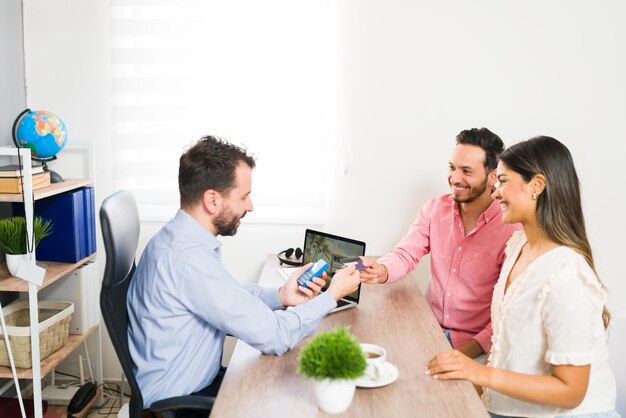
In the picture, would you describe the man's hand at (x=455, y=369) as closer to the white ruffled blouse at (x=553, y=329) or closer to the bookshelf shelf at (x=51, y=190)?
the white ruffled blouse at (x=553, y=329)

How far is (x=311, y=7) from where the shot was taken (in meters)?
2.78

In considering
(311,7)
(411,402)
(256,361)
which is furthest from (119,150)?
(411,402)

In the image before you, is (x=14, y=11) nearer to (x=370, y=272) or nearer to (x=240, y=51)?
(x=240, y=51)

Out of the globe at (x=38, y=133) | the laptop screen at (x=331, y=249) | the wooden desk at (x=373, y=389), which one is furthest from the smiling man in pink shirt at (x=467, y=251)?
the globe at (x=38, y=133)

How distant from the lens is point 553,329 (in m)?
1.51

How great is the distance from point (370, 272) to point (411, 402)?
0.94 meters

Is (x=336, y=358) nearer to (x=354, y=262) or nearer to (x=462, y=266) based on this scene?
A: (x=354, y=262)

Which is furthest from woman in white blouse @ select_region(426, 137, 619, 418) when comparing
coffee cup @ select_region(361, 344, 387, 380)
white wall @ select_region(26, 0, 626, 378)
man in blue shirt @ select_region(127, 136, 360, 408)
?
white wall @ select_region(26, 0, 626, 378)

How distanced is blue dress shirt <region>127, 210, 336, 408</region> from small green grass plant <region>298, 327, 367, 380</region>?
0.38 meters

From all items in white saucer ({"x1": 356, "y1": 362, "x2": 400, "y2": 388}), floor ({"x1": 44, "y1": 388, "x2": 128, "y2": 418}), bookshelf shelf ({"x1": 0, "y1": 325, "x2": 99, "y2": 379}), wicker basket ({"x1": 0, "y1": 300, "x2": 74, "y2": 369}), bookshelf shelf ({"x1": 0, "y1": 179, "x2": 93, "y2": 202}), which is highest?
bookshelf shelf ({"x1": 0, "y1": 179, "x2": 93, "y2": 202})

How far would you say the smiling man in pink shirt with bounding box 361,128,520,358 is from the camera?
230cm

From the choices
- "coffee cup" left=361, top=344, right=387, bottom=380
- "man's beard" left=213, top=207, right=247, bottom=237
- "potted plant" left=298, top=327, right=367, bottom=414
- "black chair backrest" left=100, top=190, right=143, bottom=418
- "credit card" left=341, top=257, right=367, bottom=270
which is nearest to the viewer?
"potted plant" left=298, top=327, right=367, bottom=414

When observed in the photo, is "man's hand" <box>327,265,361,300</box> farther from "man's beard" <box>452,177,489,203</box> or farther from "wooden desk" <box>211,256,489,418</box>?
"man's beard" <box>452,177,489,203</box>

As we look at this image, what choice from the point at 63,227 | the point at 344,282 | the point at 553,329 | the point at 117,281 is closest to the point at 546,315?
the point at 553,329
